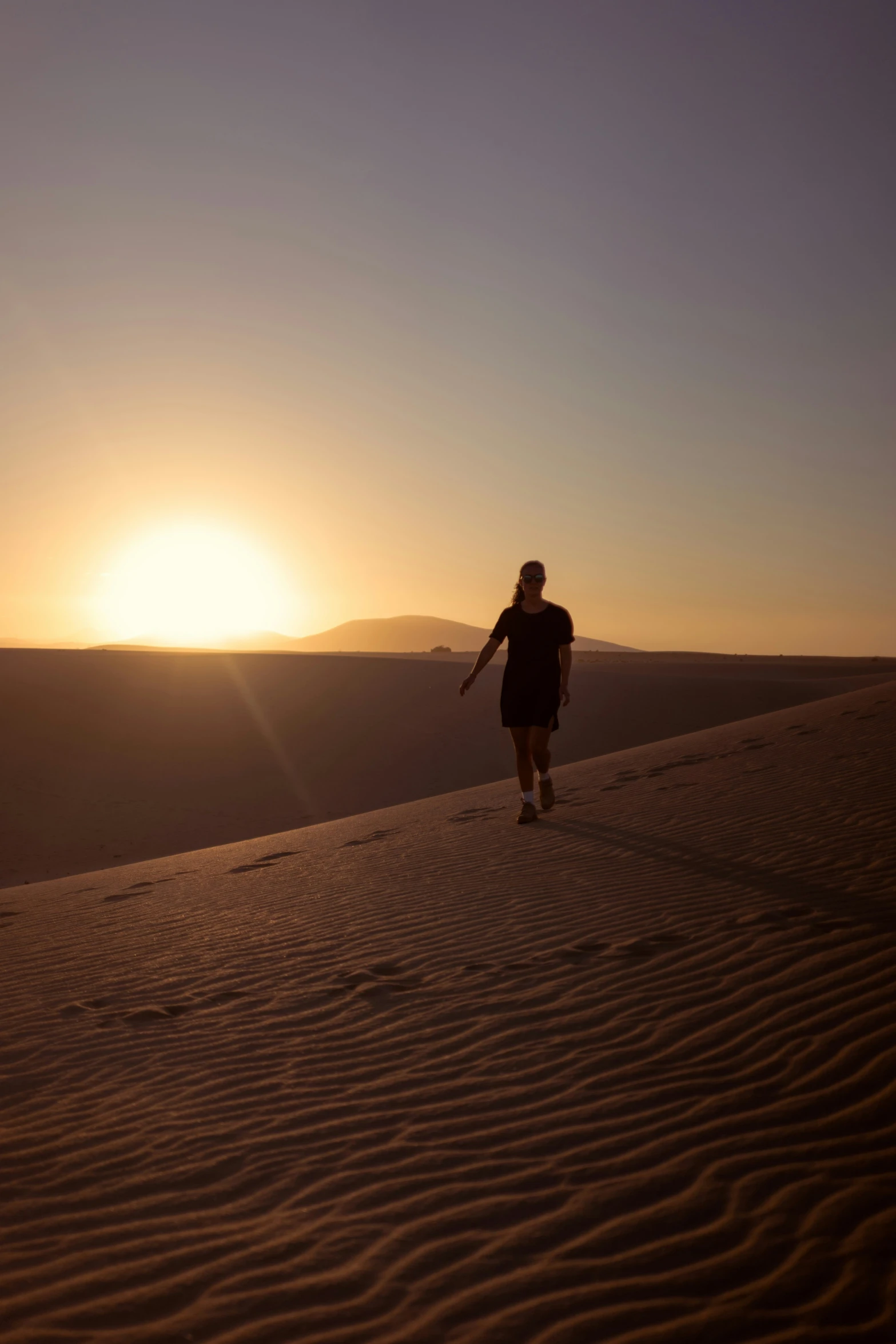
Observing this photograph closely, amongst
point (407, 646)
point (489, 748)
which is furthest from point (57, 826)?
point (407, 646)

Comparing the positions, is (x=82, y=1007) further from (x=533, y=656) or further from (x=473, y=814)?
(x=473, y=814)

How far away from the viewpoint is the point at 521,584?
773 centimetres

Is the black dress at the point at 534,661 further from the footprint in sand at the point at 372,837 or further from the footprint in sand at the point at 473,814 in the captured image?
the footprint in sand at the point at 372,837

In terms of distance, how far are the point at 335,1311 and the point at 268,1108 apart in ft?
3.65

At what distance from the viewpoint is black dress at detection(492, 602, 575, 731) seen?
7.71 m

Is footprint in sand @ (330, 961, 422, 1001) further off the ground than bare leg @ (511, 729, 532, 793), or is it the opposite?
bare leg @ (511, 729, 532, 793)

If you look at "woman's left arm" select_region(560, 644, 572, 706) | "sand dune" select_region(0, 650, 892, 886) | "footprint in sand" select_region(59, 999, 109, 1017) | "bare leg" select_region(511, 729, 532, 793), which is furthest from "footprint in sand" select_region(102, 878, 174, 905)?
"sand dune" select_region(0, 650, 892, 886)

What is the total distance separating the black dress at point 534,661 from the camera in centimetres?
771

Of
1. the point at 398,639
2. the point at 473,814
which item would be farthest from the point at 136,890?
the point at 398,639

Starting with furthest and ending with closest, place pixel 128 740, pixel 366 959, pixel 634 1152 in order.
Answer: pixel 128 740 < pixel 366 959 < pixel 634 1152

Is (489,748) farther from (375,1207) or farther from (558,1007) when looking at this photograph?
(375,1207)

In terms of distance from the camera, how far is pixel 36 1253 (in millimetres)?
2510

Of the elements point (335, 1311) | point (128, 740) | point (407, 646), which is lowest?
point (335, 1311)

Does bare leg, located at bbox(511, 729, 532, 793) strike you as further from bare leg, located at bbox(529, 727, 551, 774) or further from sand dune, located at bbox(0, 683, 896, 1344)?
sand dune, located at bbox(0, 683, 896, 1344)
